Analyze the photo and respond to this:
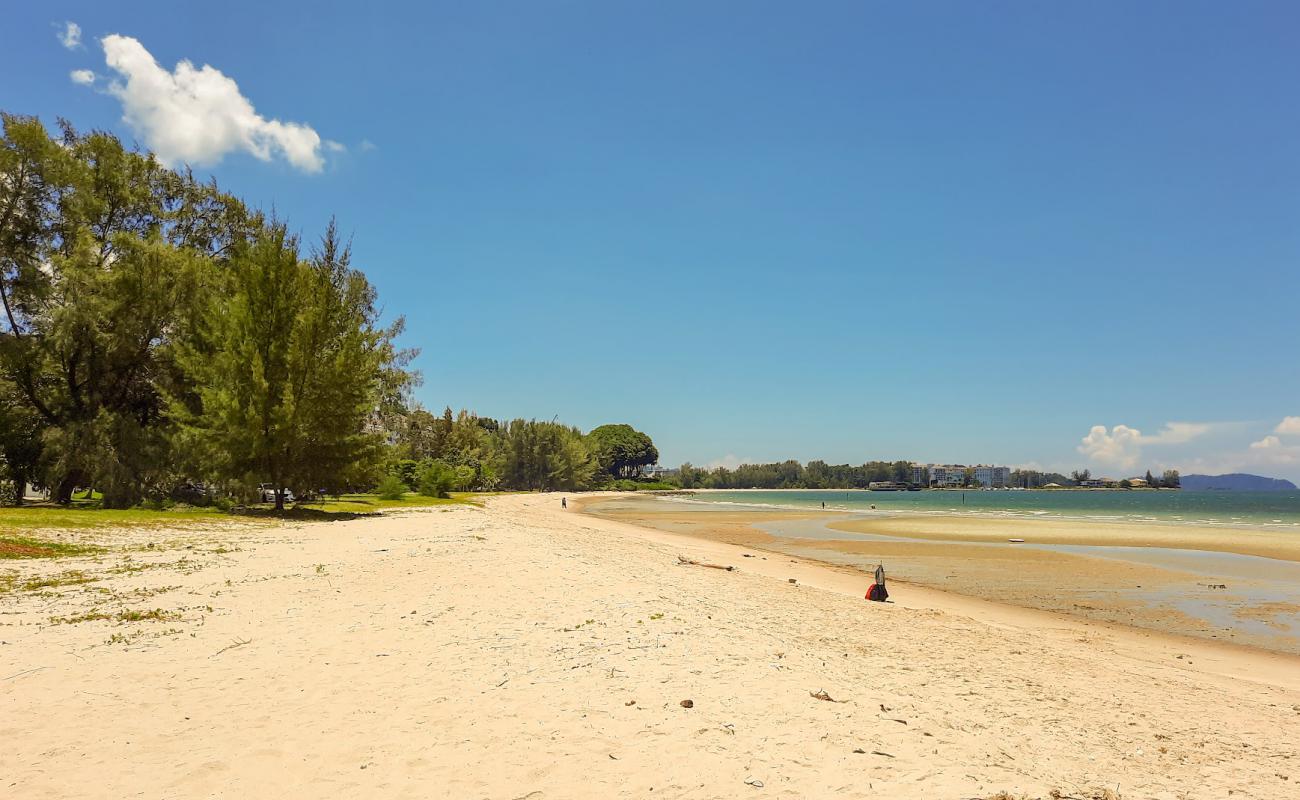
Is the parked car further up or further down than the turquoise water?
further up

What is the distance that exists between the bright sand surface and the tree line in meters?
19.1

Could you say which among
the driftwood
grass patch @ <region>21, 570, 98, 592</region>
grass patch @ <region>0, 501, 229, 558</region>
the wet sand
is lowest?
the wet sand

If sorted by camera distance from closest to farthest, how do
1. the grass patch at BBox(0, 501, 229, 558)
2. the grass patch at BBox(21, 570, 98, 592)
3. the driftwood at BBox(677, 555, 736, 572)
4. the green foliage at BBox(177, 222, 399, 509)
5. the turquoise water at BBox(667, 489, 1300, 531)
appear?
the grass patch at BBox(21, 570, 98, 592) < the grass patch at BBox(0, 501, 229, 558) < the driftwood at BBox(677, 555, 736, 572) < the green foliage at BBox(177, 222, 399, 509) < the turquoise water at BBox(667, 489, 1300, 531)

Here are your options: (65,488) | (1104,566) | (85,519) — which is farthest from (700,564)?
(65,488)

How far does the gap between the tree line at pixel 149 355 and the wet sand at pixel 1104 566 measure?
22608 millimetres

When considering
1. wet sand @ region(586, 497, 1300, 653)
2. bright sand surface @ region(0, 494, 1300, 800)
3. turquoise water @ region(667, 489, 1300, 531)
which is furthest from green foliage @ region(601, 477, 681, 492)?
bright sand surface @ region(0, 494, 1300, 800)

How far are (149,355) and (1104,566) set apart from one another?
4695cm

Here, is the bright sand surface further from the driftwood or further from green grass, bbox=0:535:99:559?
the driftwood

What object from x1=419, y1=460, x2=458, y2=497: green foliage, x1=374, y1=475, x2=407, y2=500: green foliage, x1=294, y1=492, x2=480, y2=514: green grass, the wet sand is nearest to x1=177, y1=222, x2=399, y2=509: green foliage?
x1=294, y1=492, x2=480, y2=514: green grass

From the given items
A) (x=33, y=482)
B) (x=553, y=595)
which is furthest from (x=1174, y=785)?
(x=33, y=482)

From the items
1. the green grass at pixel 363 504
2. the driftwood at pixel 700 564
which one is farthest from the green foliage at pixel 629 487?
the driftwood at pixel 700 564

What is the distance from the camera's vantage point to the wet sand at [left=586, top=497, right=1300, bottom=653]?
1773cm

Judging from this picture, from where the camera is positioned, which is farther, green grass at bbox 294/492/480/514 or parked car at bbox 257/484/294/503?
green grass at bbox 294/492/480/514

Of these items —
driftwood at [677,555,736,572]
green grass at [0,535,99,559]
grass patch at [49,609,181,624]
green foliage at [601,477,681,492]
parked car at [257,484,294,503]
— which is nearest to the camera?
grass patch at [49,609,181,624]
